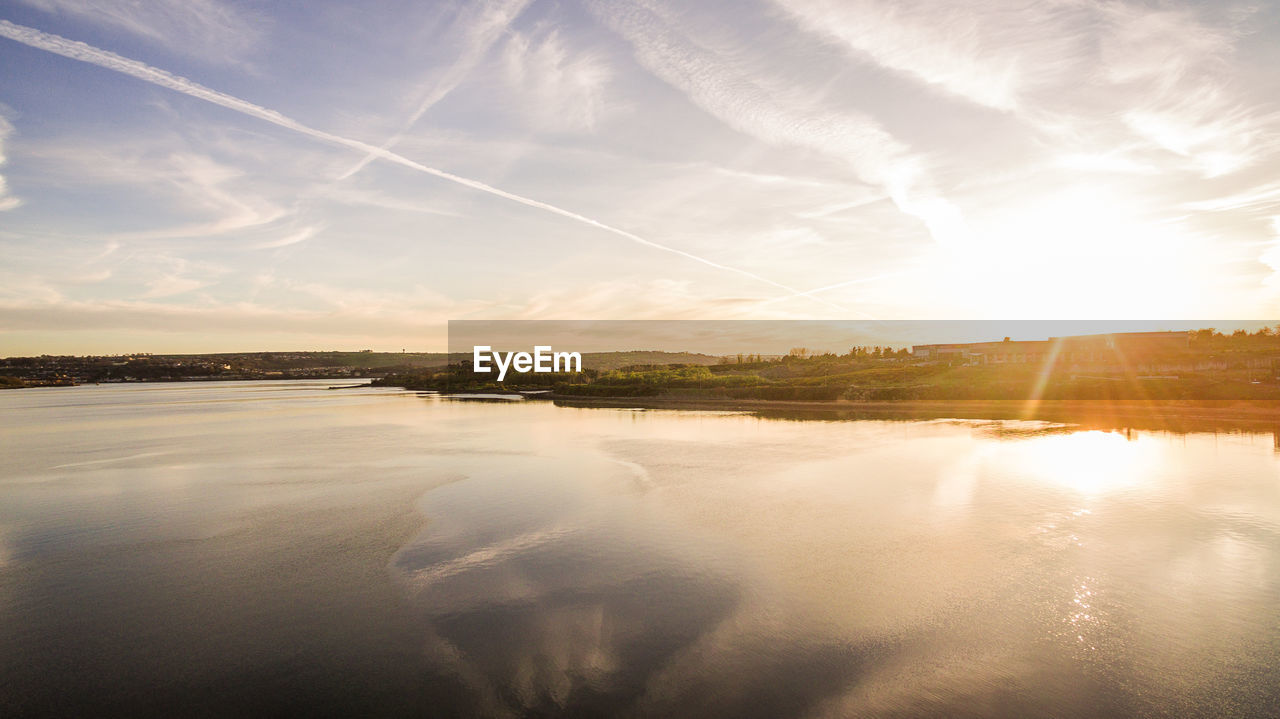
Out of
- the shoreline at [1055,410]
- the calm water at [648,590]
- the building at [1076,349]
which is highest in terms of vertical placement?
the building at [1076,349]

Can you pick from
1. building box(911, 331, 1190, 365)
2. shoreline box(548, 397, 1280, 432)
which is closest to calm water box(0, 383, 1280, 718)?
shoreline box(548, 397, 1280, 432)

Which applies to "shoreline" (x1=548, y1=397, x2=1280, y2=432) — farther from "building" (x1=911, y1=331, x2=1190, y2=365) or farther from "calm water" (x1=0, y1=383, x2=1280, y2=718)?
"building" (x1=911, y1=331, x2=1190, y2=365)

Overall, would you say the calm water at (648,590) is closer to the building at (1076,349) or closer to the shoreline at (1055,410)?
the shoreline at (1055,410)

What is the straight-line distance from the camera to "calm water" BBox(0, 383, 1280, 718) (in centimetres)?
627

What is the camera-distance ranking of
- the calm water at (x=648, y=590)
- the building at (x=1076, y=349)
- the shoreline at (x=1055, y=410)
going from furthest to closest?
the building at (x=1076, y=349), the shoreline at (x=1055, y=410), the calm water at (x=648, y=590)

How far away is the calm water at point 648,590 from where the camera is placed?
6.27 meters

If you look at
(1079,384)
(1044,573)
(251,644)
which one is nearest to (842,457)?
(1044,573)

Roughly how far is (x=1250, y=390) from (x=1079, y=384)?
806cm

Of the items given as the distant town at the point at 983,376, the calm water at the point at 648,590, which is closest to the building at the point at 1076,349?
the distant town at the point at 983,376

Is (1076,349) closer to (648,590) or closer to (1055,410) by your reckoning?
(1055,410)

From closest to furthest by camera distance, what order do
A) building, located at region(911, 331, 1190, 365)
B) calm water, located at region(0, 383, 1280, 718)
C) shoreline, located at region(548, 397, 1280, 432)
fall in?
calm water, located at region(0, 383, 1280, 718)
shoreline, located at region(548, 397, 1280, 432)
building, located at region(911, 331, 1190, 365)

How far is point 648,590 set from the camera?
896 centimetres

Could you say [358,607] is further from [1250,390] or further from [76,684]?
[1250,390]

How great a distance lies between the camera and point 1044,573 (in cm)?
963
